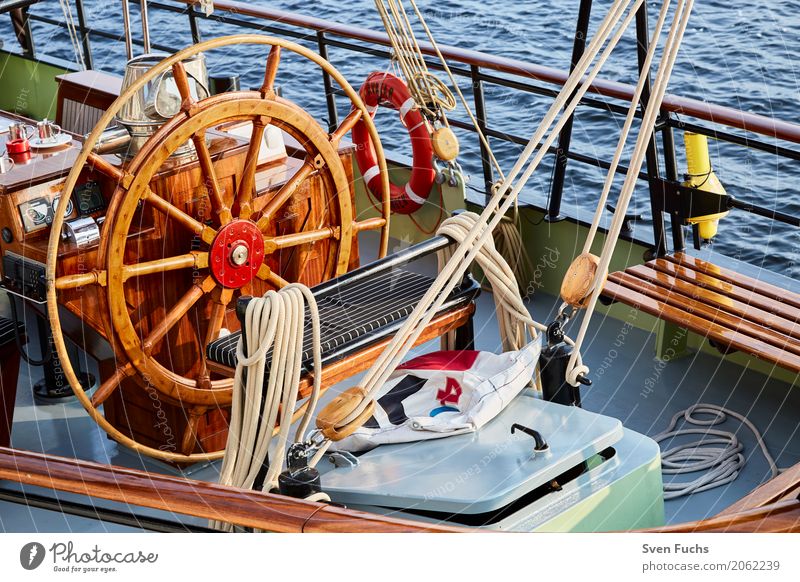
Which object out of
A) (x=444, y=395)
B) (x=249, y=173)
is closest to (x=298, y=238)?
(x=249, y=173)

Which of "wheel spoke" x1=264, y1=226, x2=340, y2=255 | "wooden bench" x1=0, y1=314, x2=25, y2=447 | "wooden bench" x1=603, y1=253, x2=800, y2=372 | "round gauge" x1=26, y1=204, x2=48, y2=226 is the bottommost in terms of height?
"wooden bench" x1=0, y1=314, x2=25, y2=447

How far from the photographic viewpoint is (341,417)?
181 cm

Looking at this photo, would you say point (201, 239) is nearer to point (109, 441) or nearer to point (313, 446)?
point (109, 441)

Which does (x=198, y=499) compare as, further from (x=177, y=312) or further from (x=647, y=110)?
(x=177, y=312)

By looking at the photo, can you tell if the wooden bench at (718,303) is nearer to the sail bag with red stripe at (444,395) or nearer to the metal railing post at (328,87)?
the sail bag with red stripe at (444,395)

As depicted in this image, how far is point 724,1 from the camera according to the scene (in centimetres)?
1004

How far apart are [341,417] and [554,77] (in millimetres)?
1843

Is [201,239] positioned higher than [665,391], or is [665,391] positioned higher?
[201,239]

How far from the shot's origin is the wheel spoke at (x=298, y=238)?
8.82ft

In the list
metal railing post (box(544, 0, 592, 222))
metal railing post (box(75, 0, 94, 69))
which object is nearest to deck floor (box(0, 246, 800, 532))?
metal railing post (box(544, 0, 592, 222))

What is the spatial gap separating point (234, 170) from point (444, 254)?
0.61 metres

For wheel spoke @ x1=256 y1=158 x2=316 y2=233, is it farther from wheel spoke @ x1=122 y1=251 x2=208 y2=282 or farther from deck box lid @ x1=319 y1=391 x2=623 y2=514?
deck box lid @ x1=319 y1=391 x2=623 y2=514

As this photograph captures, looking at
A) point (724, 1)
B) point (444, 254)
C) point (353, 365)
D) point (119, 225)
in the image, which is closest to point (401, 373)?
point (353, 365)

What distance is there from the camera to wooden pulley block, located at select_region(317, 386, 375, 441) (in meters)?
1.81
